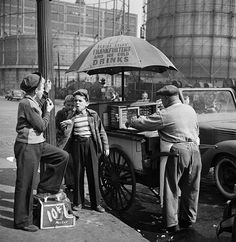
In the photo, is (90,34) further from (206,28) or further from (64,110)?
(64,110)

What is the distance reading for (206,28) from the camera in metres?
33.4

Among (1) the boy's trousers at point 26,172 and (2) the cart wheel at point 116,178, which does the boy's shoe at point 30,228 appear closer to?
(1) the boy's trousers at point 26,172

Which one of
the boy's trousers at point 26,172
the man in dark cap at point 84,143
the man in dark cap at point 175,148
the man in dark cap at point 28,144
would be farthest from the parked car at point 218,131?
the man in dark cap at point 28,144

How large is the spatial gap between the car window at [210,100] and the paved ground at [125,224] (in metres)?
1.59

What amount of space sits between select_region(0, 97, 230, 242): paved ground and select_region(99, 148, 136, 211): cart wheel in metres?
0.20

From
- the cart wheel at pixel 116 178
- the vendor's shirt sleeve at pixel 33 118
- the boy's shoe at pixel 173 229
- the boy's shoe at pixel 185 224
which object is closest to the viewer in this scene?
the vendor's shirt sleeve at pixel 33 118

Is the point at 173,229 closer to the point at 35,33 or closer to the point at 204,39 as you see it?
the point at 204,39

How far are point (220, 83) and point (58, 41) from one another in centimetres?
2876

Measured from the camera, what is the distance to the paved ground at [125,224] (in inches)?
181

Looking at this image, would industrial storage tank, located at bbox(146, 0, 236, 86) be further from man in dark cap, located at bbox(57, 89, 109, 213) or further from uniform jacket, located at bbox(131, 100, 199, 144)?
uniform jacket, located at bbox(131, 100, 199, 144)

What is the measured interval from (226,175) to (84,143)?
2.76 m

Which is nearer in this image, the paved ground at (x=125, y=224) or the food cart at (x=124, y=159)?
the paved ground at (x=125, y=224)

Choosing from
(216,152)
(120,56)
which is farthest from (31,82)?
(216,152)

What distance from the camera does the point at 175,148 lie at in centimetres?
506
